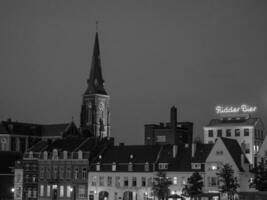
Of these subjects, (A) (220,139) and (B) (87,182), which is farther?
(B) (87,182)

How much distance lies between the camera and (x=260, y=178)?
3944 inches

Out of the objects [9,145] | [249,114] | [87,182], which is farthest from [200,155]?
[9,145]

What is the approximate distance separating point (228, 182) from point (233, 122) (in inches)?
2232

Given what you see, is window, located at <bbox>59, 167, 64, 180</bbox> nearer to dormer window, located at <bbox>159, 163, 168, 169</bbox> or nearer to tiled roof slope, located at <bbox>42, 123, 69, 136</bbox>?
dormer window, located at <bbox>159, 163, 168, 169</bbox>

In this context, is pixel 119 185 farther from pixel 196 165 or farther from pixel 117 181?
pixel 196 165

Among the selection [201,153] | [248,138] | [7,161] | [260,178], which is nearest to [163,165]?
[201,153]

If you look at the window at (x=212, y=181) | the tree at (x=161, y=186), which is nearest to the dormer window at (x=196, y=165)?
the window at (x=212, y=181)

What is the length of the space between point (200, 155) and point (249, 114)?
44395 mm

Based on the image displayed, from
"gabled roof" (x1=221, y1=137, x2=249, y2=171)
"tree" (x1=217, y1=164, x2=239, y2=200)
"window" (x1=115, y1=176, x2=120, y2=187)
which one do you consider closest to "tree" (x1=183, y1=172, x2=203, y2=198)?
"tree" (x1=217, y1=164, x2=239, y2=200)

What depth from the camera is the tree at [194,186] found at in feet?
355

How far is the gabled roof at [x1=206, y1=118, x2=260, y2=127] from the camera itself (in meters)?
156

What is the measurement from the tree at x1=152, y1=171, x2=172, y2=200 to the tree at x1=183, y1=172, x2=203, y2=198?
354 cm

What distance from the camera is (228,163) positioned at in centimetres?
11206

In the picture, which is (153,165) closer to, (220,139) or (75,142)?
(220,139)
